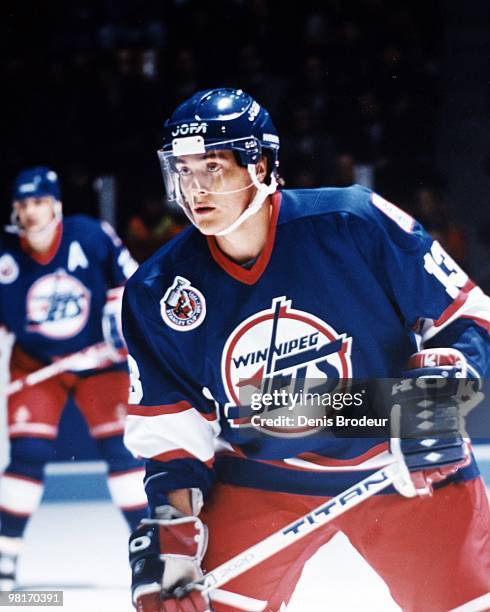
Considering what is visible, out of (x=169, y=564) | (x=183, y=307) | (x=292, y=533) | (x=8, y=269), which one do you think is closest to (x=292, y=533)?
(x=292, y=533)

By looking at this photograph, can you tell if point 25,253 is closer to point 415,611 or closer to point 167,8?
point 167,8

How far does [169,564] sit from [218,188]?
2.86ft

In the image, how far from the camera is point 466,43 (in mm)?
2342

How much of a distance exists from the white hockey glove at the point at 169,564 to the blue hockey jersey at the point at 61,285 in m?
0.68

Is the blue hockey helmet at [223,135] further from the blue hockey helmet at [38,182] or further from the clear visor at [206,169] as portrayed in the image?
the blue hockey helmet at [38,182]

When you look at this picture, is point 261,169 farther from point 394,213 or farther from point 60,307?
point 60,307

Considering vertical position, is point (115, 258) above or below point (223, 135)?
below

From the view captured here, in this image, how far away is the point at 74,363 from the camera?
9.02 feet

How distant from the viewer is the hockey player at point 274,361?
2.11m

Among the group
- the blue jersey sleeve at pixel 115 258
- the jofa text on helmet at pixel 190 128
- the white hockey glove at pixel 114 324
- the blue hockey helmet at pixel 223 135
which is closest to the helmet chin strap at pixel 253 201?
the blue hockey helmet at pixel 223 135

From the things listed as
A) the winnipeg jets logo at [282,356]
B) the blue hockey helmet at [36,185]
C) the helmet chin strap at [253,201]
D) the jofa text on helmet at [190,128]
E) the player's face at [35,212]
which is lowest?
the winnipeg jets logo at [282,356]

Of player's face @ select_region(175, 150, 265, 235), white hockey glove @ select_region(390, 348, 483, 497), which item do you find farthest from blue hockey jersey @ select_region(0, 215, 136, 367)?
white hockey glove @ select_region(390, 348, 483, 497)

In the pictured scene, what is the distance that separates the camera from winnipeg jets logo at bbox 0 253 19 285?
102 inches

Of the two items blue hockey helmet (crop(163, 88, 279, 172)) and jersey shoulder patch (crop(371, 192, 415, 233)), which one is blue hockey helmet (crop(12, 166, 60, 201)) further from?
jersey shoulder patch (crop(371, 192, 415, 233))
